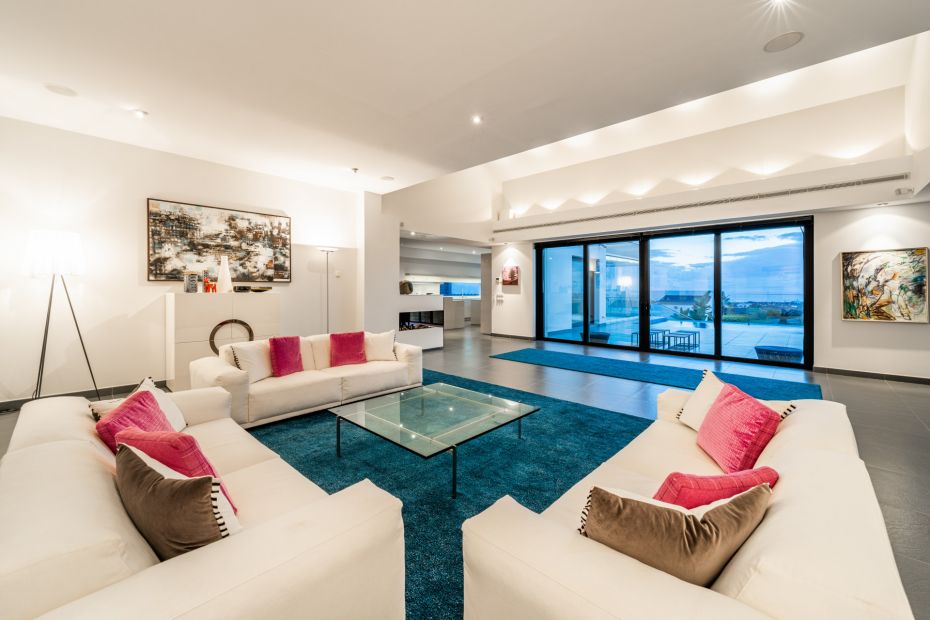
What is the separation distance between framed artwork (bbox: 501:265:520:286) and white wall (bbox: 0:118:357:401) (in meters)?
6.08

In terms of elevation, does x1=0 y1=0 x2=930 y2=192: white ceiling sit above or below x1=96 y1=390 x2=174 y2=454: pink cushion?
above

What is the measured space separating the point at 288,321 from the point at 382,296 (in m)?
1.69

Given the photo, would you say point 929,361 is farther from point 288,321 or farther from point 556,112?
point 288,321

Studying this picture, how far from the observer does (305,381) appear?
3.86 metres

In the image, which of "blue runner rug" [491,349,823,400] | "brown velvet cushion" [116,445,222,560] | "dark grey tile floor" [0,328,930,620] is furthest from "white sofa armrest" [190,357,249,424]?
"blue runner rug" [491,349,823,400]

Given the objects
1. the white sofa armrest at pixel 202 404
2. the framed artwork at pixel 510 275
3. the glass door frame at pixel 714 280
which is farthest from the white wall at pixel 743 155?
the white sofa armrest at pixel 202 404

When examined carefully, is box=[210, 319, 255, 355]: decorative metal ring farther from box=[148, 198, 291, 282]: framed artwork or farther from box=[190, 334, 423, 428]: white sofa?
box=[190, 334, 423, 428]: white sofa

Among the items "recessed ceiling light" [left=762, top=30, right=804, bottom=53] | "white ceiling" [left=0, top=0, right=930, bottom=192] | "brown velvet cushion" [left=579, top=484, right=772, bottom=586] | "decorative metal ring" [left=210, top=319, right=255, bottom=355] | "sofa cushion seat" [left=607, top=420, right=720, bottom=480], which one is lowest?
"sofa cushion seat" [left=607, top=420, right=720, bottom=480]

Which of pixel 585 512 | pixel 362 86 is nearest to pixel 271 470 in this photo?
pixel 585 512

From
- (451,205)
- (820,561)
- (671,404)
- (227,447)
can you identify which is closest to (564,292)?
(451,205)

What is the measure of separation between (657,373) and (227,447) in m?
5.76

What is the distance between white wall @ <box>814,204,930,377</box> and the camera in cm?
512

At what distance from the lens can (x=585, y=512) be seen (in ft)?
3.71

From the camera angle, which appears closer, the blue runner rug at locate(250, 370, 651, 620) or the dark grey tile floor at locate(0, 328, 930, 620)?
the blue runner rug at locate(250, 370, 651, 620)
